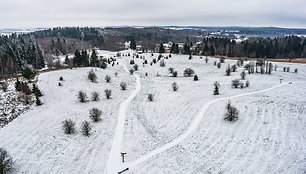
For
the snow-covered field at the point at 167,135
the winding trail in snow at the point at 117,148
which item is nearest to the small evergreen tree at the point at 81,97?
the snow-covered field at the point at 167,135

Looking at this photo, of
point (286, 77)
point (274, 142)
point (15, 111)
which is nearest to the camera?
point (274, 142)

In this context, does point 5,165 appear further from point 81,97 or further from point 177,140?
point 81,97

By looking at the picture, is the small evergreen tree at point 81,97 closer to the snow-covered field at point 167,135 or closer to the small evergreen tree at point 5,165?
the snow-covered field at point 167,135

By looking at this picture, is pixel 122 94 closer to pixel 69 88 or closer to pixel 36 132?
pixel 69 88

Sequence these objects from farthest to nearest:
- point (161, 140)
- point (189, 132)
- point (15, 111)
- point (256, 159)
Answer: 1. point (15, 111)
2. point (189, 132)
3. point (161, 140)
4. point (256, 159)

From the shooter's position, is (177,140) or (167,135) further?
(167,135)

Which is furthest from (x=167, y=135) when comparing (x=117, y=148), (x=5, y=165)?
(x=5, y=165)

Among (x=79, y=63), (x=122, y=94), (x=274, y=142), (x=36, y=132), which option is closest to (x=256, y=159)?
(x=274, y=142)

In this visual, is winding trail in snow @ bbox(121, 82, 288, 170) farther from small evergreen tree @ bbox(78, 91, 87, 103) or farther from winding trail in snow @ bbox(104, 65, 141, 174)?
small evergreen tree @ bbox(78, 91, 87, 103)
